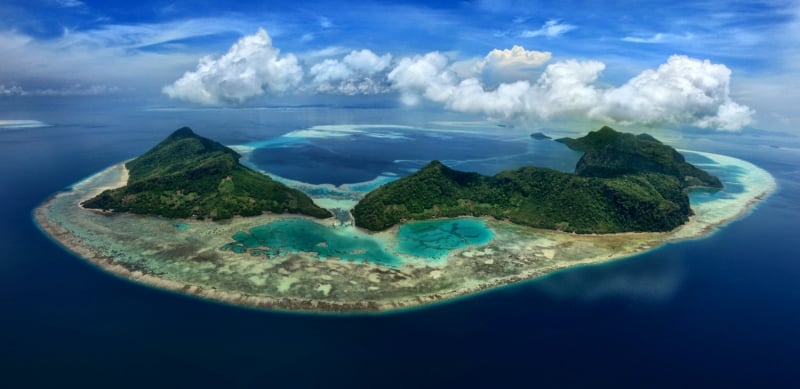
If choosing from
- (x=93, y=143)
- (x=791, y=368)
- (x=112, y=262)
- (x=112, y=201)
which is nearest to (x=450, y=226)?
(x=791, y=368)

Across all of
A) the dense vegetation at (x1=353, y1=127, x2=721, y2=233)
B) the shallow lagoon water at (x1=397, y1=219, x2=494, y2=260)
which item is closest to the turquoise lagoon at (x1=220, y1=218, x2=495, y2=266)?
the shallow lagoon water at (x1=397, y1=219, x2=494, y2=260)

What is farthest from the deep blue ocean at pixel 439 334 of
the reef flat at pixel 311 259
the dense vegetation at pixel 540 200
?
the dense vegetation at pixel 540 200

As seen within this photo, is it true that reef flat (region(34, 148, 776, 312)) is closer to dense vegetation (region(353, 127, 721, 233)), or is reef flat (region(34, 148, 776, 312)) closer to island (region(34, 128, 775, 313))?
island (region(34, 128, 775, 313))

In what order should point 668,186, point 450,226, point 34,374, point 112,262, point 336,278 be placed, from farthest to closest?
point 668,186
point 450,226
point 112,262
point 336,278
point 34,374

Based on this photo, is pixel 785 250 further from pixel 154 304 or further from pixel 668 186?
pixel 154 304

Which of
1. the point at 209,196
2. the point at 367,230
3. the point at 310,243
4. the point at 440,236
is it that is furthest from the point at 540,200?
the point at 209,196

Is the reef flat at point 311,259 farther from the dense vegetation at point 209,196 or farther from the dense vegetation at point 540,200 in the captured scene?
the dense vegetation at point 540,200

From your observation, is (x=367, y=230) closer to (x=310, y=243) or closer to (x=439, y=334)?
(x=310, y=243)
